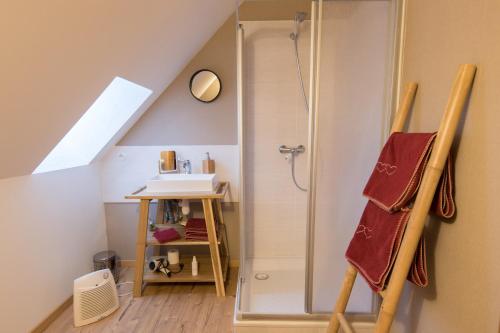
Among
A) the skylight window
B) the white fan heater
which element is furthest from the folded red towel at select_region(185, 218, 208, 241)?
the skylight window

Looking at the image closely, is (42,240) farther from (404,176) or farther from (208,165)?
(404,176)

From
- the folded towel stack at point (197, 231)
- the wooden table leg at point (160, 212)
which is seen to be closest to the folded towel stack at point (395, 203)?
the folded towel stack at point (197, 231)

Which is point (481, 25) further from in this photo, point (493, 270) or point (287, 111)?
point (287, 111)

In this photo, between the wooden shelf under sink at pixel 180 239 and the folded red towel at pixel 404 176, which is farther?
the wooden shelf under sink at pixel 180 239

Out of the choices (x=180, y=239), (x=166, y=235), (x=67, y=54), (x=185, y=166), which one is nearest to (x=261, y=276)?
(x=180, y=239)

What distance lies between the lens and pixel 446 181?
104cm

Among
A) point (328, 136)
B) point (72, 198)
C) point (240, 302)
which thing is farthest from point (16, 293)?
point (328, 136)

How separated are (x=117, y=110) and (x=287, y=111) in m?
1.43

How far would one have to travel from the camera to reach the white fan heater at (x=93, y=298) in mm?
1975

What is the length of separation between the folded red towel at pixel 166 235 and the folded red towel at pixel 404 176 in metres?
1.58

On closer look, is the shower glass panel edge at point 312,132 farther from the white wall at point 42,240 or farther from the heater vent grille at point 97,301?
the white wall at point 42,240

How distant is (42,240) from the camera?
6.35 feet

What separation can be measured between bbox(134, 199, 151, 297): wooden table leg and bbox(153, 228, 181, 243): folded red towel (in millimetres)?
108

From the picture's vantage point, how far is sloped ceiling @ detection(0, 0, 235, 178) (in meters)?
1.06
